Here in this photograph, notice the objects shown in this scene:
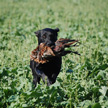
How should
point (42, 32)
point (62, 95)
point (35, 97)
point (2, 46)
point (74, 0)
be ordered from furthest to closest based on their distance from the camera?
point (74, 0) < point (2, 46) < point (42, 32) < point (62, 95) < point (35, 97)

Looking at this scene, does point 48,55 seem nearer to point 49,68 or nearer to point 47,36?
point 49,68

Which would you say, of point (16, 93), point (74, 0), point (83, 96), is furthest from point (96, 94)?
point (74, 0)

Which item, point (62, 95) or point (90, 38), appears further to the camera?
point (90, 38)

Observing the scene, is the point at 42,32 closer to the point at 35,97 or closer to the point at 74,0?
the point at 35,97

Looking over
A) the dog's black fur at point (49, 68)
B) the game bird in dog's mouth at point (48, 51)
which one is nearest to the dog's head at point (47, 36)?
the dog's black fur at point (49, 68)

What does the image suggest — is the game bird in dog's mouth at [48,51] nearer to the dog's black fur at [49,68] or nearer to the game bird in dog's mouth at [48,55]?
the game bird in dog's mouth at [48,55]

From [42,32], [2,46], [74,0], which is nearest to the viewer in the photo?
[42,32]

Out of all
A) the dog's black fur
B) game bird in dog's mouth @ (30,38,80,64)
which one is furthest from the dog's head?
game bird in dog's mouth @ (30,38,80,64)

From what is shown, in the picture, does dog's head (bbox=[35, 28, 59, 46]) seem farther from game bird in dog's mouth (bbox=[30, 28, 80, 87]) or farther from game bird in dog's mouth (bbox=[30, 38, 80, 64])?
game bird in dog's mouth (bbox=[30, 38, 80, 64])

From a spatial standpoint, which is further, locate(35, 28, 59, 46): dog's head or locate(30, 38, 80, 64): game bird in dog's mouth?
locate(35, 28, 59, 46): dog's head

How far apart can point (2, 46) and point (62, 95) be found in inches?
161

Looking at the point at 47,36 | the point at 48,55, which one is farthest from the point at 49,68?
the point at 47,36

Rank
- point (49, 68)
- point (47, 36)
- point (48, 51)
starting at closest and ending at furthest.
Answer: point (48, 51) < point (49, 68) < point (47, 36)

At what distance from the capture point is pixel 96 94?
435cm
